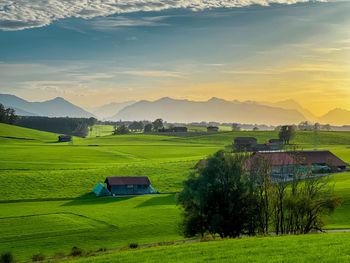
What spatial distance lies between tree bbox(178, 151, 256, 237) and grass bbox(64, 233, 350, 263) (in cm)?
971

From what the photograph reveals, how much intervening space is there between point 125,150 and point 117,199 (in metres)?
79.8

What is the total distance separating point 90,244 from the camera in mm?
38688

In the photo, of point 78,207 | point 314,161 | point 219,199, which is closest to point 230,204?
point 219,199

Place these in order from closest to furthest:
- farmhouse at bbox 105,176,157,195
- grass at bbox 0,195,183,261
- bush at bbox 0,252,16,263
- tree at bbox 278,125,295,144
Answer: bush at bbox 0,252,16,263, grass at bbox 0,195,183,261, farmhouse at bbox 105,176,157,195, tree at bbox 278,125,295,144

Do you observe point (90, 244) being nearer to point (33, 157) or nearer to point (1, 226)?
point (1, 226)

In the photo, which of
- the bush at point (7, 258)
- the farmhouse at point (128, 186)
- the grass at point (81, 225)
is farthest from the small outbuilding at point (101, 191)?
the bush at point (7, 258)

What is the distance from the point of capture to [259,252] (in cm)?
2023

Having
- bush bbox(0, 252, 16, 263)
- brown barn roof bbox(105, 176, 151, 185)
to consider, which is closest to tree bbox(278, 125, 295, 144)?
brown barn roof bbox(105, 176, 151, 185)

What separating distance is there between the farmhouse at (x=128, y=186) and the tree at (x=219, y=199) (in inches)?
1606

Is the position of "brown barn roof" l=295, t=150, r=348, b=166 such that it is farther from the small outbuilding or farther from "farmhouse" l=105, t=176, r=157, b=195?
the small outbuilding

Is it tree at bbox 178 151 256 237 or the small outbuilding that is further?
the small outbuilding

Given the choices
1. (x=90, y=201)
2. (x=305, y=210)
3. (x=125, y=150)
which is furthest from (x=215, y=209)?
(x=125, y=150)

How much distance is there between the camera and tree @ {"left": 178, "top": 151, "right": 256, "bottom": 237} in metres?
33.7

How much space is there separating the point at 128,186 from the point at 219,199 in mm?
43754
